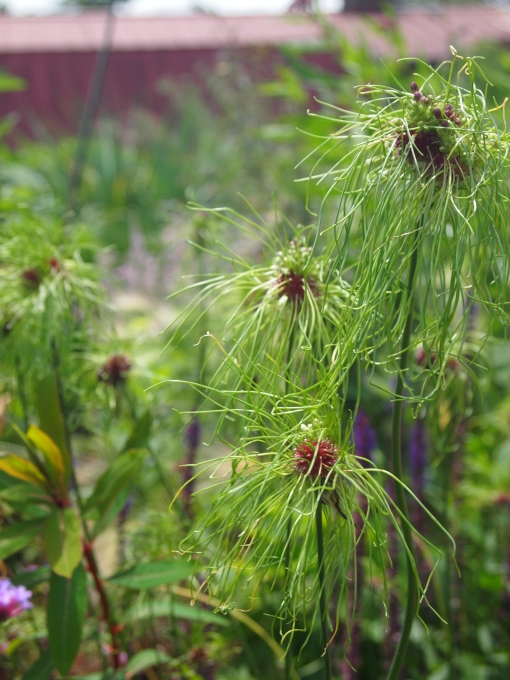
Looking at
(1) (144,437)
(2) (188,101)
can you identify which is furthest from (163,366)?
(2) (188,101)

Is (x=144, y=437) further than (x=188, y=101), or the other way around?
(x=188, y=101)

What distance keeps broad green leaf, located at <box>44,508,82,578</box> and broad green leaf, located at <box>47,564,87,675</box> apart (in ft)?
0.16

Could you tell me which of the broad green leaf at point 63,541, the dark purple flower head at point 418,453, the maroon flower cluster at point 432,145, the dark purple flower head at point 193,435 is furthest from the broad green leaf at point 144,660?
the maroon flower cluster at point 432,145

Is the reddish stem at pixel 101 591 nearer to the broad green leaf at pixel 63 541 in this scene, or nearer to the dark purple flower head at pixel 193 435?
the broad green leaf at pixel 63 541

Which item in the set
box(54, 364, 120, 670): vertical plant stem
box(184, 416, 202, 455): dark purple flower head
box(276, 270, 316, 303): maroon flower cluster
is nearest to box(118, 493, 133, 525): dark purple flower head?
box(184, 416, 202, 455): dark purple flower head

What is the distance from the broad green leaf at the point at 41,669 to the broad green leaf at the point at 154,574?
113mm

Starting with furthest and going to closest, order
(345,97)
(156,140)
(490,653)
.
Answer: (156,140)
(345,97)
(490,653)

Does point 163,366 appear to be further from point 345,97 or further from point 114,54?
point 114,54

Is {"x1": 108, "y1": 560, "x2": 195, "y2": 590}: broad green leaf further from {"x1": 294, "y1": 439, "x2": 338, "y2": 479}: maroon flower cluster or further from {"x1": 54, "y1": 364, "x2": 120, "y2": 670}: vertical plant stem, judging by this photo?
{"x1": 294, "y1": 439, "x2": 338, "y2": 479}: maroon flower cluster

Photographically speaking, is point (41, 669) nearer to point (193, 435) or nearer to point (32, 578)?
point (32, 578)

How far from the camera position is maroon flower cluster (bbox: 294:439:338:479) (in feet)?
1.88

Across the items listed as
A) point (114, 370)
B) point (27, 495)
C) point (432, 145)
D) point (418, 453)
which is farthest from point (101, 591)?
point (432, 145)

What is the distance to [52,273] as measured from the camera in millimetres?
924

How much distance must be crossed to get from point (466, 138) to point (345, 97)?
4.85 ft
